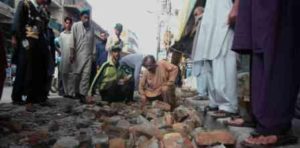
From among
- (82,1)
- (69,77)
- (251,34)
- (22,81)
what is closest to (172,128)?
(251,34)

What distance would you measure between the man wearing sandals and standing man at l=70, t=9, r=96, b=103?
5.01 m

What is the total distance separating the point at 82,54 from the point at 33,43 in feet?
5.15

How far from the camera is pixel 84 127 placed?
176 inches

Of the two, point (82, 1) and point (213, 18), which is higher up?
point (82, 1)

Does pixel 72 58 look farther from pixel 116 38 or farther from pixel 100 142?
pixel 100 142

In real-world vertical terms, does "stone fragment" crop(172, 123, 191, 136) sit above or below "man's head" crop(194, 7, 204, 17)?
below

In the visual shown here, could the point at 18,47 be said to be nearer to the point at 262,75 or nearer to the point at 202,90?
the point at 202,90

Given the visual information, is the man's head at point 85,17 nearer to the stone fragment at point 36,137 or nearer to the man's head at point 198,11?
the man's head at point 198,11

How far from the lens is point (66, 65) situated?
7559 millimetres

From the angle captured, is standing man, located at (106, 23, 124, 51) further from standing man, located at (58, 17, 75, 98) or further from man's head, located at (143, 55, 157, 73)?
man's head, located at (143, 55, 157, 73)

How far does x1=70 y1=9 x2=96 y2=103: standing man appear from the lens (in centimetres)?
719

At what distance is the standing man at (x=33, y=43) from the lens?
18.4 ft

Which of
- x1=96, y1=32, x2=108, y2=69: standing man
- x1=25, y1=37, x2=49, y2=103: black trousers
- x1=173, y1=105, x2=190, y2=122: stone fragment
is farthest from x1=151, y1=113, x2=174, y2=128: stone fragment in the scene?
x1=96, y1=32, x2=108, y2=69: standing man

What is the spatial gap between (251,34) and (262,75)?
30cm
